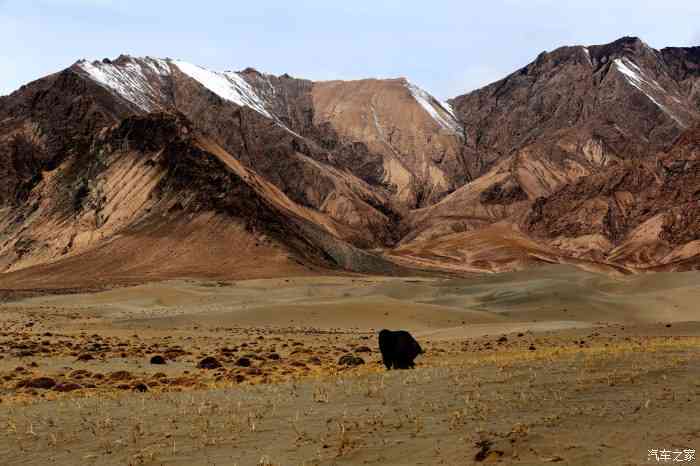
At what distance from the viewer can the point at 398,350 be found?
21.5 meters

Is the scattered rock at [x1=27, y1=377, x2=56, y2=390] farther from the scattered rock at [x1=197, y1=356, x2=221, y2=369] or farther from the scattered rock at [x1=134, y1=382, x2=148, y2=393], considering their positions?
the scattered rock at [x1=197, y1=356, x2=221, y2=369]

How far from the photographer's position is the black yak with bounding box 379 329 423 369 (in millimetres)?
21531

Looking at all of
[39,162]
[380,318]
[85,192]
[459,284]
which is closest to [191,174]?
[85,192]

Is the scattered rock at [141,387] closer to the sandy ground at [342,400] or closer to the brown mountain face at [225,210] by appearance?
the sandy ground at [342,400]

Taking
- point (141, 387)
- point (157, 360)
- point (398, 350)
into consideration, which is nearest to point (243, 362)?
point (157, 360)

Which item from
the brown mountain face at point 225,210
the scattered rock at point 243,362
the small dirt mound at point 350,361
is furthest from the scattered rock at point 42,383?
the brown mountain face at point 225,210

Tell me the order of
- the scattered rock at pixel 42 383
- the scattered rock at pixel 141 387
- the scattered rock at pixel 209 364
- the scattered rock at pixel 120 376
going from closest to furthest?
the scattered rock at pixel 141 387
the scattered rock at pixel 42 383
the scattered rock at pixel 120 376
the scattered rock at pixel 209 364

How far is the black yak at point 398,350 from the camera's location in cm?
2153

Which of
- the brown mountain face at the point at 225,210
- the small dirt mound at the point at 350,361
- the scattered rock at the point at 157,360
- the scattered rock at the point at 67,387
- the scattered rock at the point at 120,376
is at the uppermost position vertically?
the brown mountain face at the point at 225,210

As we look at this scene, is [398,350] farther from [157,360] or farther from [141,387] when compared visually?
[157,360]

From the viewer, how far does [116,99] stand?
174625 millimetres

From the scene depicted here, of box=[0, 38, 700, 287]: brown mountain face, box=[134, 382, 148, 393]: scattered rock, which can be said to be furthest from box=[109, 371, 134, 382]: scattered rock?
box=[0, 38, 700, 287]: brown mountain face

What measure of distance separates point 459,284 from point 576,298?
1631 centimetres

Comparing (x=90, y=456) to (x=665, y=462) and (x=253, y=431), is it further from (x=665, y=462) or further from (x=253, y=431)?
(x=665, y=462)
